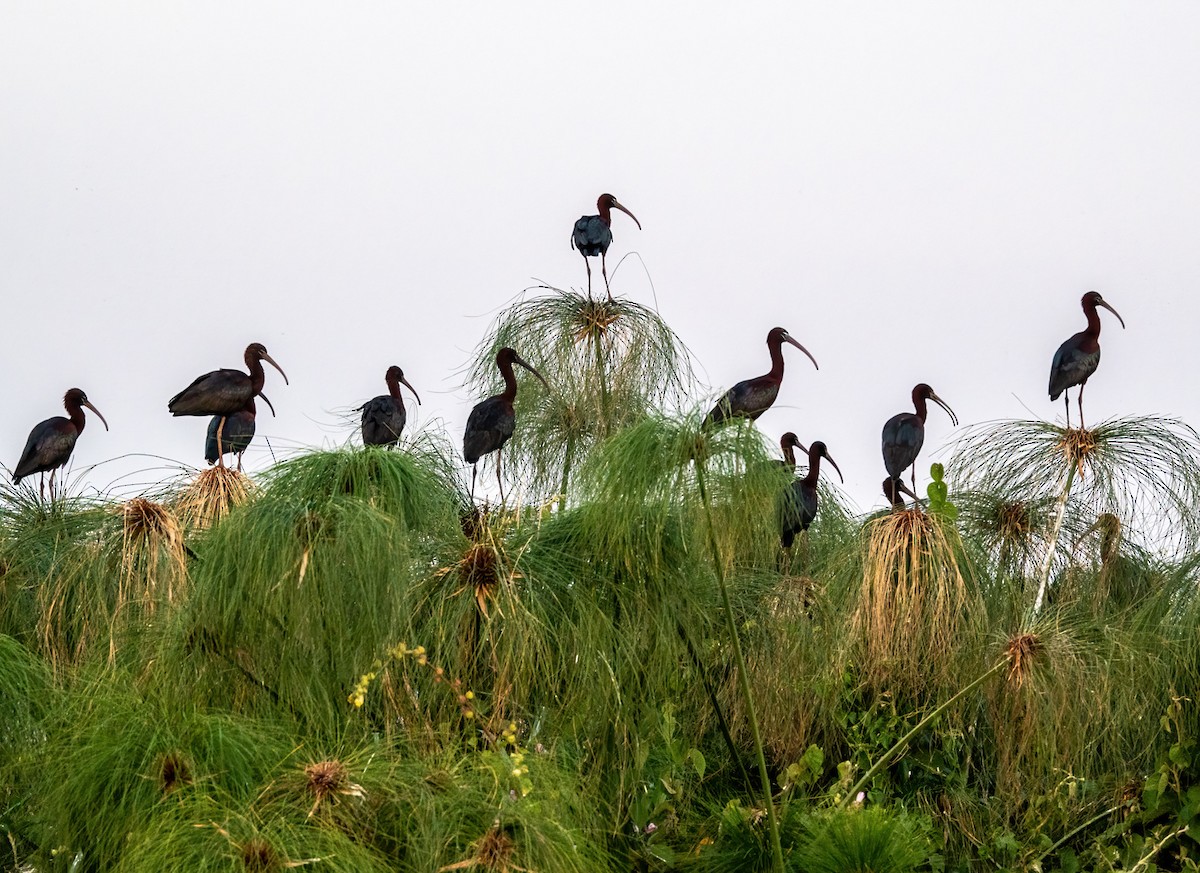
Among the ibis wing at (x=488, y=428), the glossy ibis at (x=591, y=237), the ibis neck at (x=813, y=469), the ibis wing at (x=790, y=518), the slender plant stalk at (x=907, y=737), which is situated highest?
the glossy ibis at (x=591, y=237)

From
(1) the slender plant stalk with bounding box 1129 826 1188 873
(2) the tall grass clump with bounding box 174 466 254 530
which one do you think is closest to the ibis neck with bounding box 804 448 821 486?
(1) the slender plant stalk with bounding box 1129 826 1188 873

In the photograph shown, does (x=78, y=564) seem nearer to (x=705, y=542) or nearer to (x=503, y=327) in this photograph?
(x=705, y=542)

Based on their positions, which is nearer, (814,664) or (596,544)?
(596,544)

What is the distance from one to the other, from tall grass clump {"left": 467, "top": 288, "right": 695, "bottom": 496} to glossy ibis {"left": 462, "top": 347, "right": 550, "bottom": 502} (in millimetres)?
209

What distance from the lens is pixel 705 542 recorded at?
262 inches

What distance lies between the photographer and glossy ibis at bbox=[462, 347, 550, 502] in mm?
9570

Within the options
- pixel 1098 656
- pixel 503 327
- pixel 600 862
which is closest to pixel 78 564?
pixel 600 862

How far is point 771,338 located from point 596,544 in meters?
4.77

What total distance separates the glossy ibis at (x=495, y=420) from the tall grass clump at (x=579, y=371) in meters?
0.21

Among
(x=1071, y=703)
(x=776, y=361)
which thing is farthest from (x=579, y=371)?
(x=1071, y=703)

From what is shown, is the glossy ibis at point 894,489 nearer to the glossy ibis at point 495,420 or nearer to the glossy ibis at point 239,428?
the glossy ibis at point 495,420

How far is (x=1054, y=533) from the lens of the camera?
8.23 meters

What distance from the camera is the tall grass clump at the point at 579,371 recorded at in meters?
9.69

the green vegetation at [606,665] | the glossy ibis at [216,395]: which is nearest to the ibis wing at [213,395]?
the glossy ibis at [216,395]
